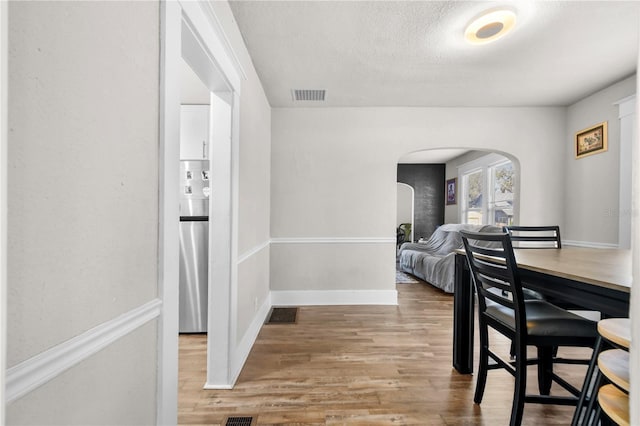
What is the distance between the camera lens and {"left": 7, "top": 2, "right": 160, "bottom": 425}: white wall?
0.58 metres

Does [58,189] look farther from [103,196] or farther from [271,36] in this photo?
[271,36]

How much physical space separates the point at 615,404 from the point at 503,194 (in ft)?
18.2

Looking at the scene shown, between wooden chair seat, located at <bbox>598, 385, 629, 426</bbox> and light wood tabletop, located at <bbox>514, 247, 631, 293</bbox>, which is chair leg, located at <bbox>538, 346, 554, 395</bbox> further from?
wooden chair seat, located at <bbox>598, 385, 629, 426</bbox>

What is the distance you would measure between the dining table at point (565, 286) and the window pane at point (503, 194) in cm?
407

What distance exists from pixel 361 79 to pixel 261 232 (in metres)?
1.87

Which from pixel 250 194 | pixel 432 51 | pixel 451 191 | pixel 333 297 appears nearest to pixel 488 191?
pixel 451 191

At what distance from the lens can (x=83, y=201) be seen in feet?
2.38

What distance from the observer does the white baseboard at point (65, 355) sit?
1.85 feet

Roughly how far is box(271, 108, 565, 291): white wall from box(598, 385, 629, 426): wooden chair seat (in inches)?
120

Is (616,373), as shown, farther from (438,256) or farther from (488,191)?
(488,191)

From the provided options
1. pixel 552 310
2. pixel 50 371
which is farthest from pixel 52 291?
pixel 552 310

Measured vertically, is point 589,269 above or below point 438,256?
above

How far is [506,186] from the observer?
5582mm

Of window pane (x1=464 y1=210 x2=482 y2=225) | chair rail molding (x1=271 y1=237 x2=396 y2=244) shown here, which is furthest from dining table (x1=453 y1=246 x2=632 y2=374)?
window pane (x1=464 y1=210 x2=482 y2=225)
